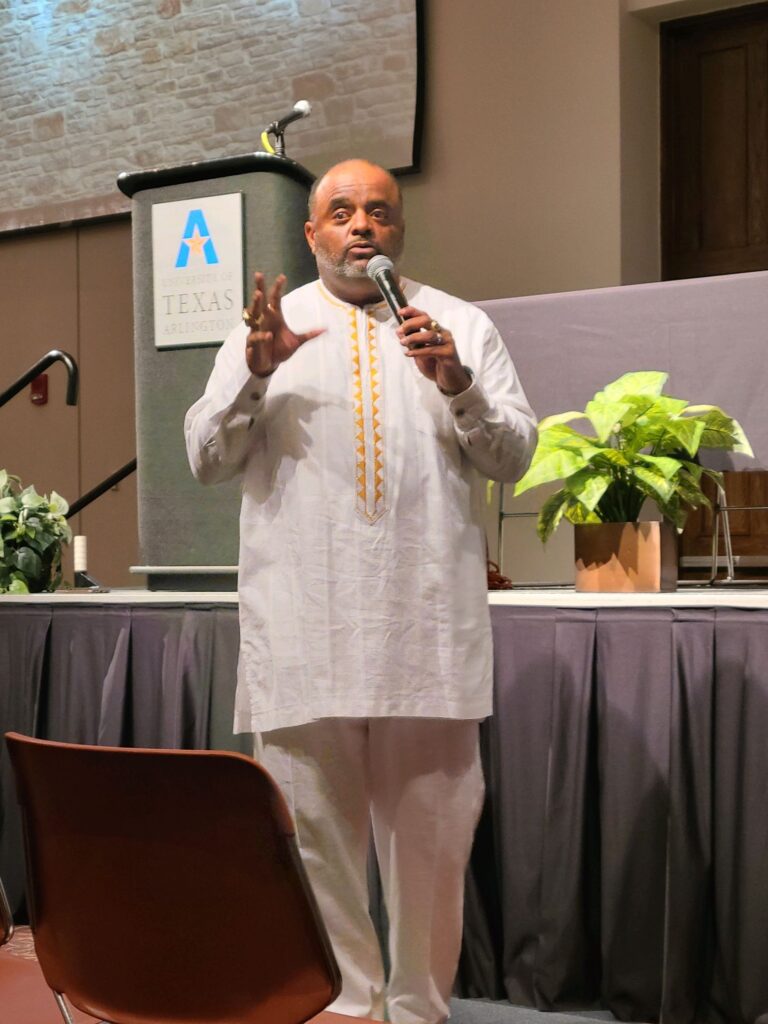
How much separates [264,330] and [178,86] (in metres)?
4.29

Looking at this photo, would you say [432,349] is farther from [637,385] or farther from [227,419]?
[637,385]

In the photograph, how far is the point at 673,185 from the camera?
16.8 feet

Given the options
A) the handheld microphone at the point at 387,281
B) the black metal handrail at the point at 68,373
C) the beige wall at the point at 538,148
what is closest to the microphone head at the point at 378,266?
the handheld microphone at the point at 387,281

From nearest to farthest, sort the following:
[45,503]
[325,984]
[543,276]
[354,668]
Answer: [325,984], [354,668], [45,503], [543,276]

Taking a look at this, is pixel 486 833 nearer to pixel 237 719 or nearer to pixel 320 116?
pixel 237 719

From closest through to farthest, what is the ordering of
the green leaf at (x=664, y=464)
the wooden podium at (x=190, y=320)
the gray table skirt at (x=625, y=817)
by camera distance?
the gray table skirt at (x=625, y=817) → the green leaf at (x=664, y=464) → the wooden podium at (x=190, y=320)

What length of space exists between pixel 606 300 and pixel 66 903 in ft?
7.29

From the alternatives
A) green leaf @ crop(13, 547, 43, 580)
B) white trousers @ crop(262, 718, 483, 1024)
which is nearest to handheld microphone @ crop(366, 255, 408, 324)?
white trousers @ crop(262, 718, 483, 1024)

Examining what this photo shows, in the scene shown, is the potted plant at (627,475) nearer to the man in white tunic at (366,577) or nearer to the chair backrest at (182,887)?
the man in white tunic at (366,577)

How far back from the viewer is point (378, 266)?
72.4 inches

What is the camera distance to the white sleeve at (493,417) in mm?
1834

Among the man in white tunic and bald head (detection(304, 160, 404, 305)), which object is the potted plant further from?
bald head (detection(304, 160, 404, 305))

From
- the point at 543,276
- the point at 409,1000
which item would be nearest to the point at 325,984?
the point at 409,1000

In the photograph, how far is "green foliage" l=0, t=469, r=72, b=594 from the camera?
3.31m
